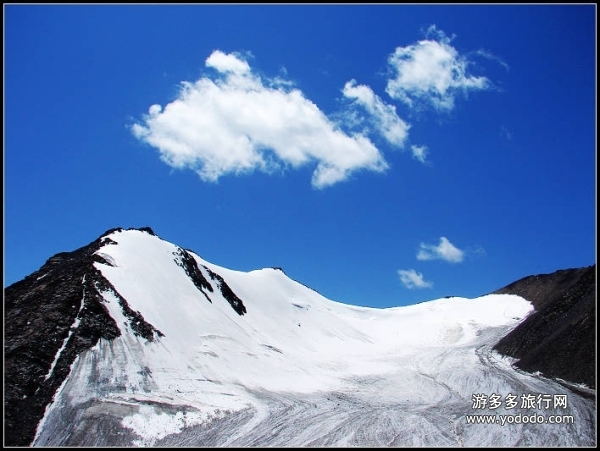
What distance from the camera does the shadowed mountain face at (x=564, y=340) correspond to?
34344mm

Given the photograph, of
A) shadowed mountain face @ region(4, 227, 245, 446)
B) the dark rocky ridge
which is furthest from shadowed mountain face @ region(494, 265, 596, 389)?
the dark rocky ridge

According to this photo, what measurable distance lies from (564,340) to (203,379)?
31.0 meters

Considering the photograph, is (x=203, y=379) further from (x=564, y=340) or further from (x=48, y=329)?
(x=564, y=340)

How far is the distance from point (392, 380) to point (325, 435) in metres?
20.8

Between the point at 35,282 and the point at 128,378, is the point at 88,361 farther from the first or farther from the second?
the point at 35,282

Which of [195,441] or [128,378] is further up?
[128,378]

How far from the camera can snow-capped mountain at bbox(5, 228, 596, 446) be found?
23.4m

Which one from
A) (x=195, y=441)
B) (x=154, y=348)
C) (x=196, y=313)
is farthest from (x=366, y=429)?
(x=196, y=313)

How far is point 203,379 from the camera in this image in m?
33.3

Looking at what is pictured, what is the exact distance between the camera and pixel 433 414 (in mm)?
28297

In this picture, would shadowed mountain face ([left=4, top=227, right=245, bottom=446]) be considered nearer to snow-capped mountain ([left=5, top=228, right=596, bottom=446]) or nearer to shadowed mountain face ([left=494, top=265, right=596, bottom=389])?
snow-capped mountain ([left=5, top=228, right=596, bottom=446])

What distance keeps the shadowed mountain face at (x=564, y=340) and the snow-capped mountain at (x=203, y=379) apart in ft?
6.09

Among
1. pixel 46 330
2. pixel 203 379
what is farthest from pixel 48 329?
pixel 203 379

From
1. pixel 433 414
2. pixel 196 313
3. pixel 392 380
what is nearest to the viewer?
pixel 433 414
